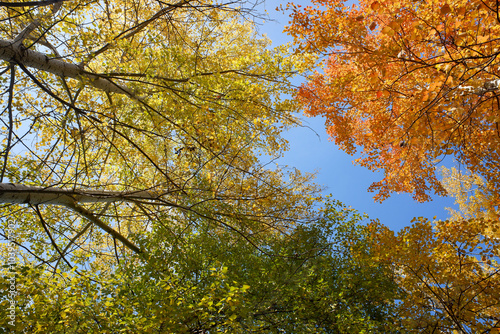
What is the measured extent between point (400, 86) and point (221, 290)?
6294mm

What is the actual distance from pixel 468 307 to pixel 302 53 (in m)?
5.54

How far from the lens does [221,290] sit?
2.98 meters

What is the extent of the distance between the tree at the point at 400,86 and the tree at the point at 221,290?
2.43 m

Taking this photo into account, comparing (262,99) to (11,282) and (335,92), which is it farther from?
(11,282)

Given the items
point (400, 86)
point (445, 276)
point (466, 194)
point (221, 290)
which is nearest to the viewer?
point (221, 290)

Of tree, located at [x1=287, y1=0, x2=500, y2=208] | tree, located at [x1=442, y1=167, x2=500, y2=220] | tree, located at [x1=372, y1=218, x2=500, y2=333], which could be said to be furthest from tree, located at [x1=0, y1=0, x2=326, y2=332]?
tree, located at [x1=442, y1=167, x2=500, y2=220]

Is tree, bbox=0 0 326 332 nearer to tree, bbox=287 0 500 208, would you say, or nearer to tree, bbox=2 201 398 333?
tree, bbox=2 201 398 333

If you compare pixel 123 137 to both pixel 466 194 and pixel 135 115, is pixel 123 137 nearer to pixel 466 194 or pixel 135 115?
pixel 135 115

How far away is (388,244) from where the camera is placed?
5898 mm

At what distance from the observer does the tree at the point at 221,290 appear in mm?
2730

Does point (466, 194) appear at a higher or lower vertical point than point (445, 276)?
higher

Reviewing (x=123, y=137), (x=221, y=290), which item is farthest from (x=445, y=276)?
(x=123, y=137)

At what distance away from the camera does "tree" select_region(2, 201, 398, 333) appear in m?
2.73

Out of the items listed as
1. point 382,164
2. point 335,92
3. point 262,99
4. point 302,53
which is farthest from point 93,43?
point 382,164
